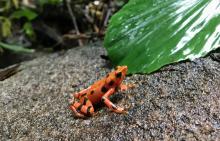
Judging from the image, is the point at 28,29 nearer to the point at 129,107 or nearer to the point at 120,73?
the point at 120,73

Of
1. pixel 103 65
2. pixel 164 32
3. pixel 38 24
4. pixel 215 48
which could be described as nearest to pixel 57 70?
pixel 103 65

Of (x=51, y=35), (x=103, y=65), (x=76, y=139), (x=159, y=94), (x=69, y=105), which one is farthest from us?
(x=51, y=35)

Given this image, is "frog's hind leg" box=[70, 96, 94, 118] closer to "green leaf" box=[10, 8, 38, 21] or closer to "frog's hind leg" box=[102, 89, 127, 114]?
"frog's hind leg" box=[102, 89, 127, 114]

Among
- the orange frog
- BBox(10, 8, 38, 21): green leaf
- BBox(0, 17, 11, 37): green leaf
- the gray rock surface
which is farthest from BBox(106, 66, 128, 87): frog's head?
BBox(0, 17, 11, 37): green leaf

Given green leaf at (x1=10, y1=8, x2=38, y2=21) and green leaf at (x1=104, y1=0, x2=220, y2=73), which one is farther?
green leaf at (x1=10, y1=8, x2=38, y2=21)

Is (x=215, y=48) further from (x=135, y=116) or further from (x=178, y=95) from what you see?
(x=135, y=116)

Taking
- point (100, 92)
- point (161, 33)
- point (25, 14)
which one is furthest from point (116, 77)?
point (25, 14)

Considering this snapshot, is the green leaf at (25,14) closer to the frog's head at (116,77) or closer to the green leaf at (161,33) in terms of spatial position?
the green leaf at (161,33)
